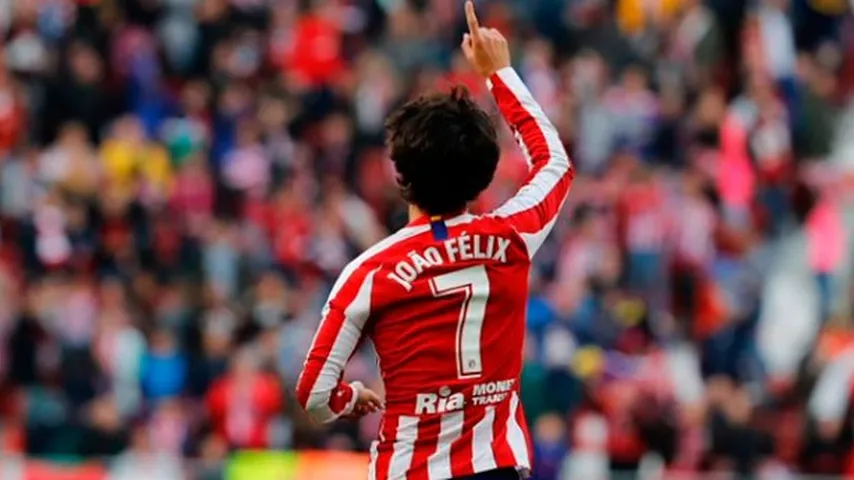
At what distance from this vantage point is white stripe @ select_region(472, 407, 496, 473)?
6.04 m

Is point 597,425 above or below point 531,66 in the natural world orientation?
below

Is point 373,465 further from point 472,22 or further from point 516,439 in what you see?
point 472,22

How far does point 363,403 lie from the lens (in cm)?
612

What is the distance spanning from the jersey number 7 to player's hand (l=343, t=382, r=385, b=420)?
26cm

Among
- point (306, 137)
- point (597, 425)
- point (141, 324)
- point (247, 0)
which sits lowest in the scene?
point (597, 425)

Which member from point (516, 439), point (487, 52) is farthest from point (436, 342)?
point (487, 52)

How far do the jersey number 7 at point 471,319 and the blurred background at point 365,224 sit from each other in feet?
27.9

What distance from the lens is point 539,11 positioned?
20.4 meters

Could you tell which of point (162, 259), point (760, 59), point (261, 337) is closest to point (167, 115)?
point (162, 259)

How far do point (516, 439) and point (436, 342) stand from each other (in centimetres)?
36

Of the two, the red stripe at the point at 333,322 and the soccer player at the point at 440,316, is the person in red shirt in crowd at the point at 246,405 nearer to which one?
the soccer player at the point at 440,316

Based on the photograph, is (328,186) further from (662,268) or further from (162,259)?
(662,268)

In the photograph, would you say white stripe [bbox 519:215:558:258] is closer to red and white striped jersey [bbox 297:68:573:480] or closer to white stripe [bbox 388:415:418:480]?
red and white striped jersey [bbox 297:68:573:480]

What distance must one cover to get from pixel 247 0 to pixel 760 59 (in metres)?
4.93
